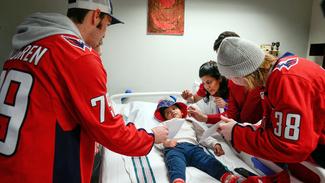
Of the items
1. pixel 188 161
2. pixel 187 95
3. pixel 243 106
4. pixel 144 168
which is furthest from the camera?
pixel 187 95

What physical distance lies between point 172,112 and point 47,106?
1.63 meters

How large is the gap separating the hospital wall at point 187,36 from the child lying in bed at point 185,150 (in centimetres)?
112

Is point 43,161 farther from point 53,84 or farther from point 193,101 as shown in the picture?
point 193,101

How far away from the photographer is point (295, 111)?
3.38 feet

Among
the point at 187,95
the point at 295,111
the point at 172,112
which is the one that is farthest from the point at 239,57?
the point at 187,95

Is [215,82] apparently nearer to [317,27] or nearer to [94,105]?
[94,105]

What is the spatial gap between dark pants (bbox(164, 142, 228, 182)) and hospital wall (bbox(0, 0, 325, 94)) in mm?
1761

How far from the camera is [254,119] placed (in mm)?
2051

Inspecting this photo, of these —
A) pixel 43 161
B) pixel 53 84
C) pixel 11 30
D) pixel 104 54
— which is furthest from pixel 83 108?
pixel 11 30

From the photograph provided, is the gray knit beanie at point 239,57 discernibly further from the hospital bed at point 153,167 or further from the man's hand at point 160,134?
the hospital bed at point 153,167

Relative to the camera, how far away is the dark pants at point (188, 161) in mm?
1525

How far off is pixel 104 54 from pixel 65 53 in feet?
8.13

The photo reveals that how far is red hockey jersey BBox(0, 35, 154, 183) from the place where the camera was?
0.93m

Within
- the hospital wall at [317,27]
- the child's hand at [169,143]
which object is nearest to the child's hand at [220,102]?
the child's hand at [169,143]
